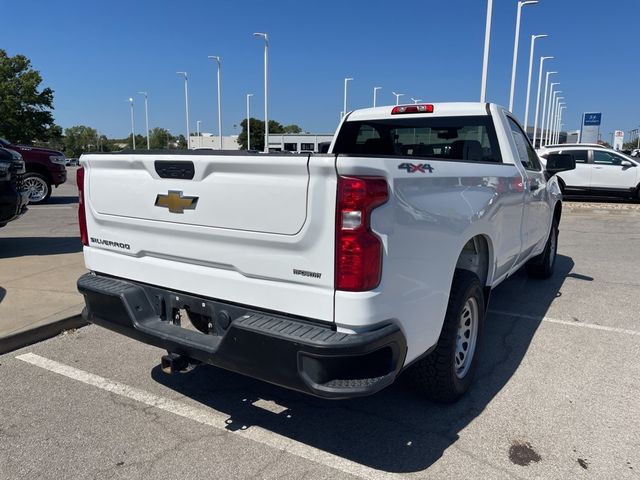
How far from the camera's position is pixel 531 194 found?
4.82 m

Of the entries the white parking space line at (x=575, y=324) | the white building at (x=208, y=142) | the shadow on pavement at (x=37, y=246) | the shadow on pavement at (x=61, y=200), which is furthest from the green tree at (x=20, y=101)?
the white parking space line at (x=575, y=324)

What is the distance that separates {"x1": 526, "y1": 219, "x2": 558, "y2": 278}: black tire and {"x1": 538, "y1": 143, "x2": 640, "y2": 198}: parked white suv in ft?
35.1

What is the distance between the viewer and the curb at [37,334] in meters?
4.14

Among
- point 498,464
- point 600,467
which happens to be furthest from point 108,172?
point 600,467

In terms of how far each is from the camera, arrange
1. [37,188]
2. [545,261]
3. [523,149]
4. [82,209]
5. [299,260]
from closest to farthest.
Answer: [299,260] < [82,209] < [523,149] < [545,261] < [37,188]

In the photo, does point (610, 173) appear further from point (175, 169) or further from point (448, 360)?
point (175, 169)

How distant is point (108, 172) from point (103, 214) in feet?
0.89

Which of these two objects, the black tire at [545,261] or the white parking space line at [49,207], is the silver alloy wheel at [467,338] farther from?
the white parking space line at [49,207]

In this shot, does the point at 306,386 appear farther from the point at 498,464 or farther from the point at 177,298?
the point at 498,464

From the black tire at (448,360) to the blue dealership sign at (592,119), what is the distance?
204 feet

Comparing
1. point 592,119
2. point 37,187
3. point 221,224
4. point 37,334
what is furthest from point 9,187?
point 592,119

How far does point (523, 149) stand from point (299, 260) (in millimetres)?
3526

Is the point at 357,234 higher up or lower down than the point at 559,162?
lower down

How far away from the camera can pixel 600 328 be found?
4.89 m
